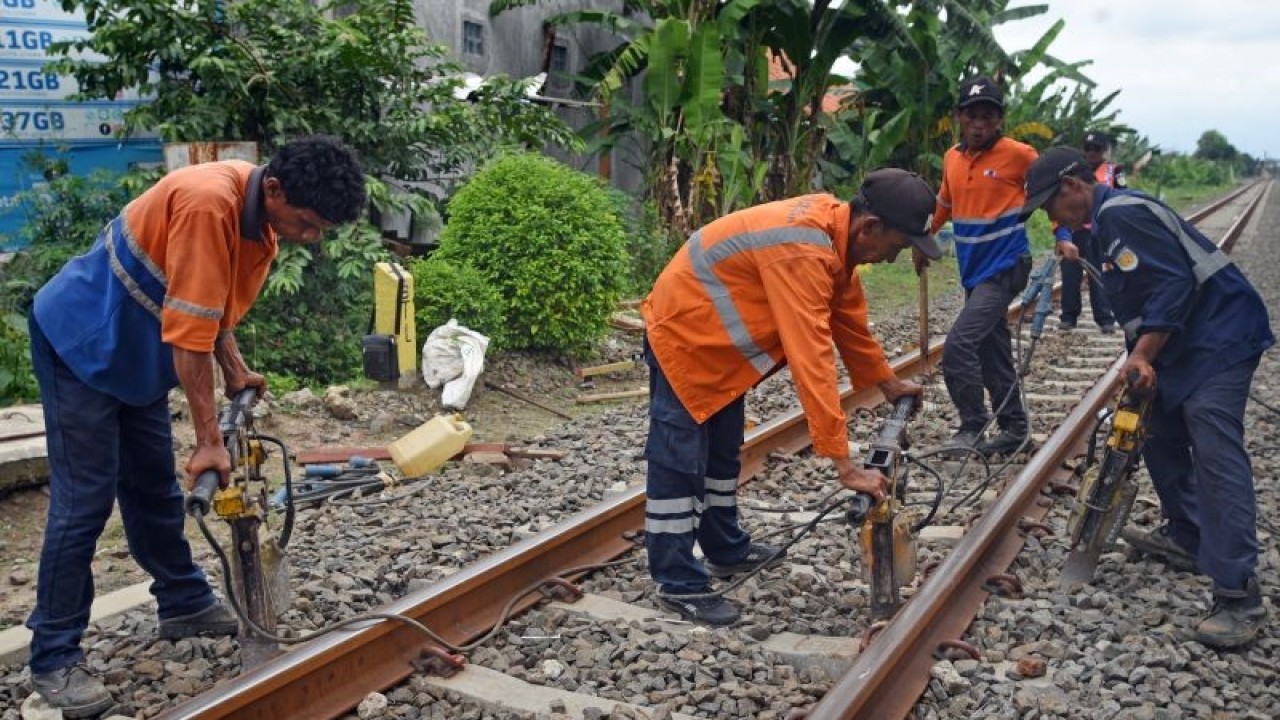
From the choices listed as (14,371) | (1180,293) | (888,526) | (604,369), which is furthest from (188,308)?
(604,369)

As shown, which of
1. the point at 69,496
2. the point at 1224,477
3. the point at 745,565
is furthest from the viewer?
the point at 745,565

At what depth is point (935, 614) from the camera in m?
4.36

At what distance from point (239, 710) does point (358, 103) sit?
7857mm

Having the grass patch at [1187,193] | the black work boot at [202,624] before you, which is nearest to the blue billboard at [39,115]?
the black work boot at [202,624]

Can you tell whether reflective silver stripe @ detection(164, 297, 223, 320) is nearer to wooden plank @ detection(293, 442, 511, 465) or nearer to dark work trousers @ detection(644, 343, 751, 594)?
dark work trousers @ detection(644, 343, 751, 594)

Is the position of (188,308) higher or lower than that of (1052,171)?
lower

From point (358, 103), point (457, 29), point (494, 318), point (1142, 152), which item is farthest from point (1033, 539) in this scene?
point (1142, 152)

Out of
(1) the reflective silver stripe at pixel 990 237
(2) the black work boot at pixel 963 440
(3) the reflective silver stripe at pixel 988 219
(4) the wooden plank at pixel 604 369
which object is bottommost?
(4) the wooden plank at pixel 604 369

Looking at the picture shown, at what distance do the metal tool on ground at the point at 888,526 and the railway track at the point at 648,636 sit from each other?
98 mm

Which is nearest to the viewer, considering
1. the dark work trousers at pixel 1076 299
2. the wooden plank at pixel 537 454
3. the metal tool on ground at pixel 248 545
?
the metal tool on ground at pixel 248 545

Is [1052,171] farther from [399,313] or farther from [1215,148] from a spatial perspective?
[1215,148]

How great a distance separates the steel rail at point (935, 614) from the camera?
3707 mm

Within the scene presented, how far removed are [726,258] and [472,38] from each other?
38.1 feet

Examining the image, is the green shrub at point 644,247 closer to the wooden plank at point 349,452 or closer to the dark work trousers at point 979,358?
the wooden plank at point 349,452
